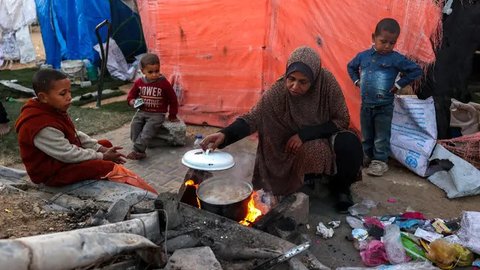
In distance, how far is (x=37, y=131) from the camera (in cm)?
→ 304

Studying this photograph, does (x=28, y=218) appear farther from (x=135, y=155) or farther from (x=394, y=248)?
(x=394, y=248)

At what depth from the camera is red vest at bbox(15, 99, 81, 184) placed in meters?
3.06

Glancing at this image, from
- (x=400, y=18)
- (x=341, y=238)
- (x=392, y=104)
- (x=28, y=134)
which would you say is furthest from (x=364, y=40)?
(x=28, y=134)

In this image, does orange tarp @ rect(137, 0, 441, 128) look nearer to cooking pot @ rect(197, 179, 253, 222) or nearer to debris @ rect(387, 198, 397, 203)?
debris @ rect(387, 198, 397, 203)

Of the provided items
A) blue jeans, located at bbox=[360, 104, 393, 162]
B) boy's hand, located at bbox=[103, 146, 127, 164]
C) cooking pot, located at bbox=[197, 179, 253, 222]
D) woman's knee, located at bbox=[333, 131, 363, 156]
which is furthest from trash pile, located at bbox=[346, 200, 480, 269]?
boy's hand, located at bbox=[103, 146, 127, 164]

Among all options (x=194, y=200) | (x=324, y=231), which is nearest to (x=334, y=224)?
(x=324, y=231)

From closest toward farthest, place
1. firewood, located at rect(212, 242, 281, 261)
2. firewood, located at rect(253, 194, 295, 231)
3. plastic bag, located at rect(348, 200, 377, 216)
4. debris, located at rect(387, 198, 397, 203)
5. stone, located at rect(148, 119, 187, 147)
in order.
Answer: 1. firewood, located at rect(212, 242, 281, 261)
2. firewood, located at rect(253, 194, 295, 231)
3. plastic bag, located at rect(348, 200, 377, 216)
4. debris, located at rect(387, 198, 397, 203)
5. stone, located at rect(148, 119, 187, 147)

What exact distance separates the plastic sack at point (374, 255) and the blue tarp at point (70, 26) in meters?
8.36

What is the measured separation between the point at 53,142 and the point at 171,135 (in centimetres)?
A: 245

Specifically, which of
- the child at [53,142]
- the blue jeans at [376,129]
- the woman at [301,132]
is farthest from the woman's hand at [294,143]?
the blue jeans at [376,129]

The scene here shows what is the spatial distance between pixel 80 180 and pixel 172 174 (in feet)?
4.87

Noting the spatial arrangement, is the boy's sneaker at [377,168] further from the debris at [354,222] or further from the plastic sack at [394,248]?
the plastic sack at [394,248]

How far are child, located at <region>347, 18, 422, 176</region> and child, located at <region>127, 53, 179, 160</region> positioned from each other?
2.36 m

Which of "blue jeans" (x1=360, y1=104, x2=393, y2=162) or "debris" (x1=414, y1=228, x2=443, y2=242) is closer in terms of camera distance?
"debris" (x1=414, y1=228, x2=443, y2=242)
